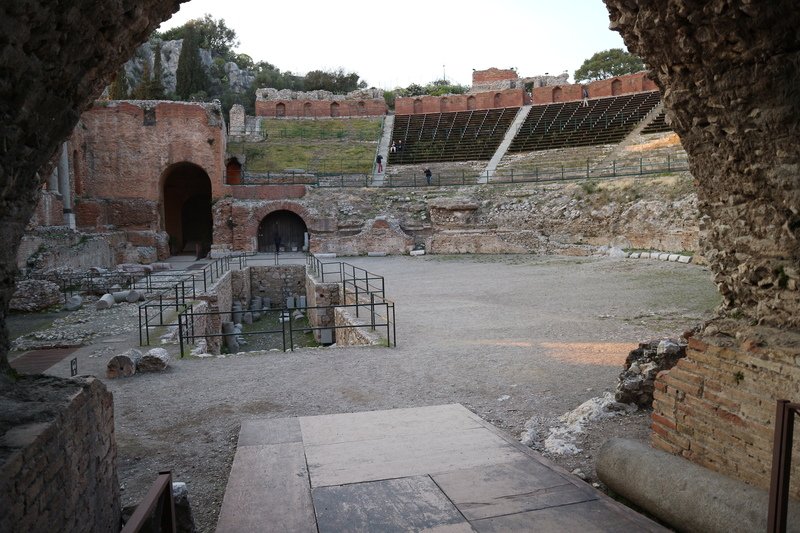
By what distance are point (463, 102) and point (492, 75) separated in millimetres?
9354

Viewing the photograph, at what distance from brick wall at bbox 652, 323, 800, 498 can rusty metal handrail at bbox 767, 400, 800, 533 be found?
64 cm

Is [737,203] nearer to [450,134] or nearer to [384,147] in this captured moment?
[384,147]

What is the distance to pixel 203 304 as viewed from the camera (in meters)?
14.8

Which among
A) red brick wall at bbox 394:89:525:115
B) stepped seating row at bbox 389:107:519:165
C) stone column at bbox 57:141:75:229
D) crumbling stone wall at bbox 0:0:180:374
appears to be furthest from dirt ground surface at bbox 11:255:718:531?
red brick wall at bbox 394:89:525:115

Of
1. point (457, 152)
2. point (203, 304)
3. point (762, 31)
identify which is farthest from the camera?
point (457, 152)

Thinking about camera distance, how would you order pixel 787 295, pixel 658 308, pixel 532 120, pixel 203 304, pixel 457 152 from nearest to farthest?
pixel 787 295
pixel 658 308
pixel 203 304
pixel 457 152
pixel 532 120

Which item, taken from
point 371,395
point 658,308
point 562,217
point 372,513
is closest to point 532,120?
point 562,217

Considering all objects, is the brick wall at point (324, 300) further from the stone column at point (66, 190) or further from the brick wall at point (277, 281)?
the stone column at point (66, 190)

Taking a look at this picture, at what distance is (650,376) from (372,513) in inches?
138

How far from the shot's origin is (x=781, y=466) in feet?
9.58

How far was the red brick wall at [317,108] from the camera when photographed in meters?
50.8

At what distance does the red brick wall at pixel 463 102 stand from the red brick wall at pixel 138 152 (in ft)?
79.6

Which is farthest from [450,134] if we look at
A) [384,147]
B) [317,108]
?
[317,108]

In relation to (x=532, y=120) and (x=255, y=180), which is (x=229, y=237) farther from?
(x=532, y=120)
